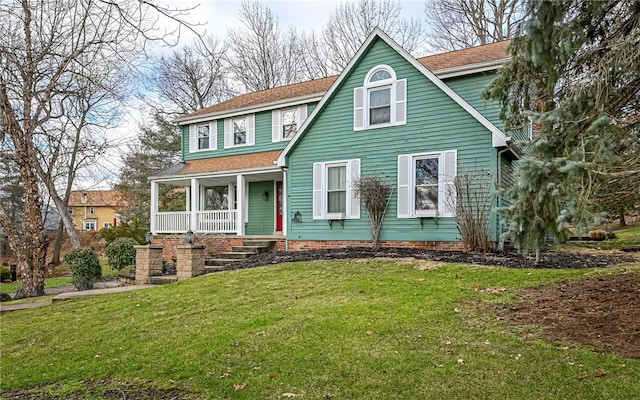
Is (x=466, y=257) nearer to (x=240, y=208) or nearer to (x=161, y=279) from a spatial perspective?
(x=161, y=279)

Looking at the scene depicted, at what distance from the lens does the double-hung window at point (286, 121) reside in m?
16.4

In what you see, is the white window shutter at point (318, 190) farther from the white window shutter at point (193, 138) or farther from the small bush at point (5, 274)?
the small bush at point (5, 274)

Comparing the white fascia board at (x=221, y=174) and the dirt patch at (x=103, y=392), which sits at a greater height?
the white fascia board at (x=221, y=174)

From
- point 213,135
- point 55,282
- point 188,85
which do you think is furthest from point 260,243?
point 188,85

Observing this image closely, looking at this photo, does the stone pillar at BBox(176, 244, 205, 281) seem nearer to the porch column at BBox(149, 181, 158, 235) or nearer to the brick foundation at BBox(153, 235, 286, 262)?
the brick foundation at BBox(153, 235, 286, 262)

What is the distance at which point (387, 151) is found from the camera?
1229cm

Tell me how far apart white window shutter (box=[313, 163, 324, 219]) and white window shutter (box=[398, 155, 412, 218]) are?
2.37 m

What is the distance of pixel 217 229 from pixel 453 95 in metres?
9.12

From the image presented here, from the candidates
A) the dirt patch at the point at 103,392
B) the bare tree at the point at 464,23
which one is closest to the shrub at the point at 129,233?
the dirt patch at the point at 103,392

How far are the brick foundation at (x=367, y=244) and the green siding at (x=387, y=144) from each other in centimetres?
12

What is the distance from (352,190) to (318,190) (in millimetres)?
1094

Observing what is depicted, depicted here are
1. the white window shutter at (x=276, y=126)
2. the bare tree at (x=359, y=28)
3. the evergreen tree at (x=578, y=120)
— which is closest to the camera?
the evergreen tree at (x=578, y=120)

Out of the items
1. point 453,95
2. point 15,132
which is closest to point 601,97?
point 453,95

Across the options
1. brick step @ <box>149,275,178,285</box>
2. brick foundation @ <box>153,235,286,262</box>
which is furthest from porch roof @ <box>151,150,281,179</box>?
brick step @ <box>149,275,178,285</box>
